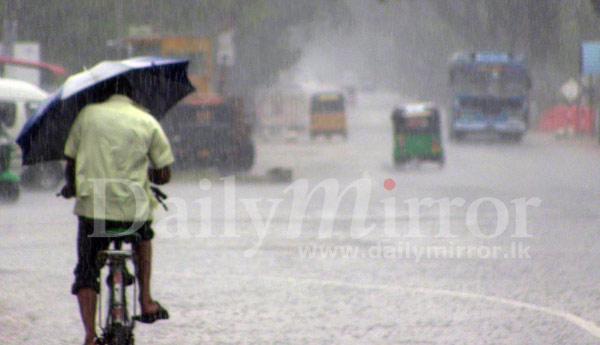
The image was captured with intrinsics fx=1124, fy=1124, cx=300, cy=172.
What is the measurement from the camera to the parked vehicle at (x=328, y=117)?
52.1 metres

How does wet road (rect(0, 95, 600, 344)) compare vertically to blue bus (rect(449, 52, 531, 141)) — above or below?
below

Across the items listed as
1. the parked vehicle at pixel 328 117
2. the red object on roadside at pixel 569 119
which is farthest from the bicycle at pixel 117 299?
the parked vehicle at pixel 328 117

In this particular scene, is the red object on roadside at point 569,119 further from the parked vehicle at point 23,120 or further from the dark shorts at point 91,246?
the dark shorts at point 91,246

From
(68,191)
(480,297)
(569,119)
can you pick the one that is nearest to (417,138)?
(480,297)

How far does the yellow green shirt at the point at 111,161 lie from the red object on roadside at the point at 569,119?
143ft

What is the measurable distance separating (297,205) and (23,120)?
7.73 metres

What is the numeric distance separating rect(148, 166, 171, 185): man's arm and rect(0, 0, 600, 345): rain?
1 cm

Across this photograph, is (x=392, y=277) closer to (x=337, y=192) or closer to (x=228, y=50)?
(x=337, y=192)

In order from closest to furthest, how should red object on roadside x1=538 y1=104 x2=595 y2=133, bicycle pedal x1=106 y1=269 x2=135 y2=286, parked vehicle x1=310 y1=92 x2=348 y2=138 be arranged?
bicycle pedal x1=106 y1=269 x2=135 y2=286 → red object on roadside x1=538 y1=104 x2=595 y2=133 → parked vehicle x1=310 y1=92 x2=348 y2=138

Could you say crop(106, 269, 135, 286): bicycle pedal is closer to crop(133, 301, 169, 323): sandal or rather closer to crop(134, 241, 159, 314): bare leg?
crop(134, 241, 159, 314): bare leg

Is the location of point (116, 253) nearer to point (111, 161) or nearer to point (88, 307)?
point (88, 307)

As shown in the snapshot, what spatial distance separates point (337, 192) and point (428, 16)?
268ft

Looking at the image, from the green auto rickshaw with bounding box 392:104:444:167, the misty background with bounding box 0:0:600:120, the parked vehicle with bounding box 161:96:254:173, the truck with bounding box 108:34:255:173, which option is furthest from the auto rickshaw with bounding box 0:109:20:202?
the green auto rickshaw with bounding box 392:104:444:167

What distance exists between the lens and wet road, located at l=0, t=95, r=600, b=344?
7.85 m
